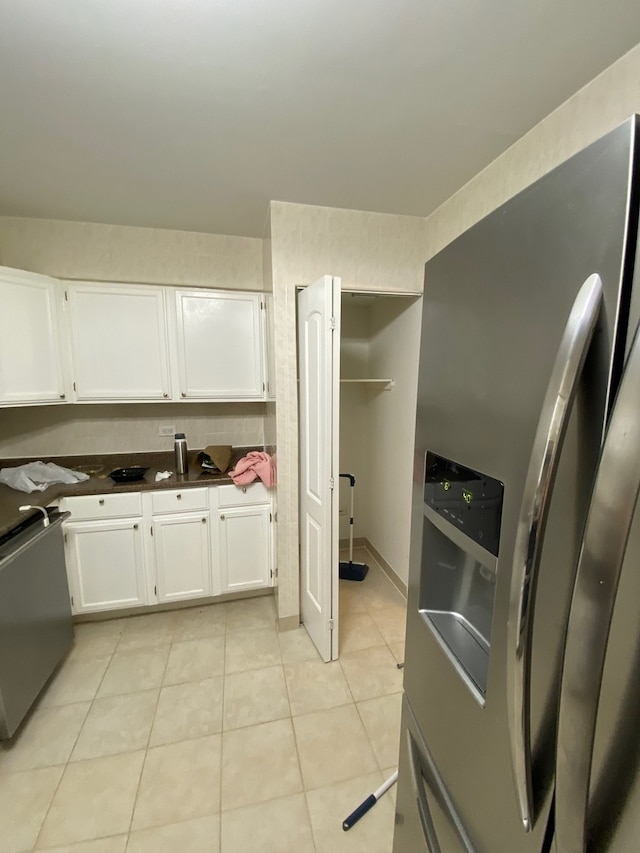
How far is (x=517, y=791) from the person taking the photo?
0.48 meters

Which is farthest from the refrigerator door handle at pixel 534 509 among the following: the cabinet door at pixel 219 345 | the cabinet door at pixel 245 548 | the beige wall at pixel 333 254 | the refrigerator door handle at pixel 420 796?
the cabinet door at pixel 219 345

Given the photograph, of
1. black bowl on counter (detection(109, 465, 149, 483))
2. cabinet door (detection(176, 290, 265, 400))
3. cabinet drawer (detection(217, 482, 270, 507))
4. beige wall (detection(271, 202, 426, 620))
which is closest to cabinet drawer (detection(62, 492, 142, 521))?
black bowl on counter (detection(109, 465, 149, 483))

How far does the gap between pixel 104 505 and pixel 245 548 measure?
901 millimetres

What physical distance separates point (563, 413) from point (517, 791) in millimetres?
517

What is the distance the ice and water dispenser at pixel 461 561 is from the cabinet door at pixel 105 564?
1.95 m

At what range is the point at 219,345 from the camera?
240 centimetres

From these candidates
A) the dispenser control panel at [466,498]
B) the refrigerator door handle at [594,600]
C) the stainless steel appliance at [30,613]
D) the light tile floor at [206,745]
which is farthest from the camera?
the stainless steel appliance at [30,613]

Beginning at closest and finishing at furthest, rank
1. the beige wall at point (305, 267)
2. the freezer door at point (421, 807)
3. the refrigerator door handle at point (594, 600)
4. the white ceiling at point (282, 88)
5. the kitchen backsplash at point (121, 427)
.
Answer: the refrigerator door handle at point (594, 600), the freezer door at point (421, 807), the white ceiling at point (282, 88), the beige wall at point (305, 267), the kitchen backsplash at point (121, 427)

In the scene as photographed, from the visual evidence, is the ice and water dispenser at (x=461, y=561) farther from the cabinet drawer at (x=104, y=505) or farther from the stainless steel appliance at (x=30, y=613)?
the cabinet drawer at (x=104, y=505)

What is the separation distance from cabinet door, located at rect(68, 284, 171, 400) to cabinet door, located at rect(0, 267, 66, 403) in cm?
10

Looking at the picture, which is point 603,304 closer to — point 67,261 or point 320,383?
point 320,383

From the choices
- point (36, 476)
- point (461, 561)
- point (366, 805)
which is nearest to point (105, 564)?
point (36, 476)

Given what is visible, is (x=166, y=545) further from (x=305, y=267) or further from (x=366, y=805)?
(x=305, y=267)

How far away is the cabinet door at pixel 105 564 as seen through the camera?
6.97ft
